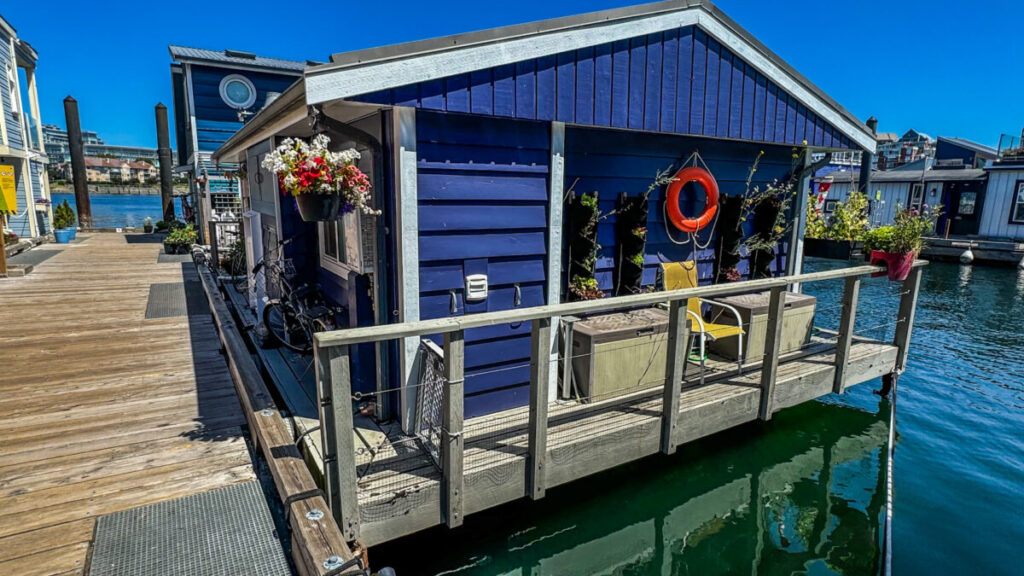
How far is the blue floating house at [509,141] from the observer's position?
3156mm

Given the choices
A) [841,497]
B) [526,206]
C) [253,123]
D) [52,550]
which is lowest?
[841,497]

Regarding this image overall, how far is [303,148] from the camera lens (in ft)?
9.96

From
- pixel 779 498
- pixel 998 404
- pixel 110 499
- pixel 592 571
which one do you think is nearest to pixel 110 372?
pixel 110 499

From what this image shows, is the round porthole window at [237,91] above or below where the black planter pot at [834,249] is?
above

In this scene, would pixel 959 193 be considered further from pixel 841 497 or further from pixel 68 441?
pixel 68 441

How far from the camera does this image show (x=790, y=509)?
382 centimetres

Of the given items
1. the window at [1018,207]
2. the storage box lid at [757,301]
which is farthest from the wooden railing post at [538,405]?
the window at [1018,207]

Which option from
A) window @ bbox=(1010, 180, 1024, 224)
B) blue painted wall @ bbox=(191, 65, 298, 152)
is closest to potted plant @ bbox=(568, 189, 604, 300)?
blue painted wall @ bbox=(191, 65, 298, 152)

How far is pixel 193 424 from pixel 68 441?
657 millimetres

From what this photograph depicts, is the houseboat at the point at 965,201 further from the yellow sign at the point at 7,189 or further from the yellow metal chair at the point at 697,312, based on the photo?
the yellow sign at the point at 7,189

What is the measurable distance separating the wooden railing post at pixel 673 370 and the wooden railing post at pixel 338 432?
6.44 ft

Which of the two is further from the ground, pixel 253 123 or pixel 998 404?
pixel 253 123

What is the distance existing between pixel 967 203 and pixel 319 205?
26.6 meters

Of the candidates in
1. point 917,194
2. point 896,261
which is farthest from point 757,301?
point 917,194
